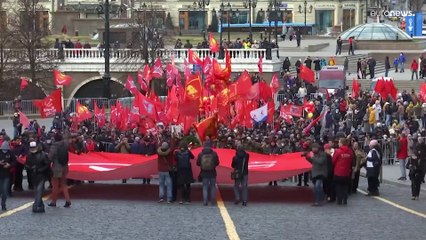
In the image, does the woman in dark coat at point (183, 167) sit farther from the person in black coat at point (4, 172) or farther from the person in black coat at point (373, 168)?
the person in black coat at point (373, 168)

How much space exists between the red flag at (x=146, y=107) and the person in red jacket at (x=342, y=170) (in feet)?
40.6

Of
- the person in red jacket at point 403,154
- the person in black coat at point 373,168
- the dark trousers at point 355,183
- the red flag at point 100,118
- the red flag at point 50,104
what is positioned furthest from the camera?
the red flag at point 100,118

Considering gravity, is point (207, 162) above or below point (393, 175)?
above

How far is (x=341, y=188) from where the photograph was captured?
912 inches

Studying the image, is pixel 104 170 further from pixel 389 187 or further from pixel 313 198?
pixel 389 187

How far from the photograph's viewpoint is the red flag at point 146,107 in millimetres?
34844

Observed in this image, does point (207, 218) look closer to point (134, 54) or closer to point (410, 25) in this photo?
point (134, 54)

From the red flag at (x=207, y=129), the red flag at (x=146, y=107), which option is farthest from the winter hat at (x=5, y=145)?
the red flag at (x=146, y=107)

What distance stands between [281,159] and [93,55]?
3450 cm

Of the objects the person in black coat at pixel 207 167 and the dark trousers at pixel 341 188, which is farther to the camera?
the dark trousers at pixel 341 188

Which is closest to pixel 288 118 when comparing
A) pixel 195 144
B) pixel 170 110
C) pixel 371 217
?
pixel 170 110

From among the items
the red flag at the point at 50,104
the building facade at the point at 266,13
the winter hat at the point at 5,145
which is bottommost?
the red flag at the point at 50,104

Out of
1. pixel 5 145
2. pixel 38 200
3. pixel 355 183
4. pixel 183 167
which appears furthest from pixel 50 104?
pixel 38 200

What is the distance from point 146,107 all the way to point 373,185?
11.4 meters
